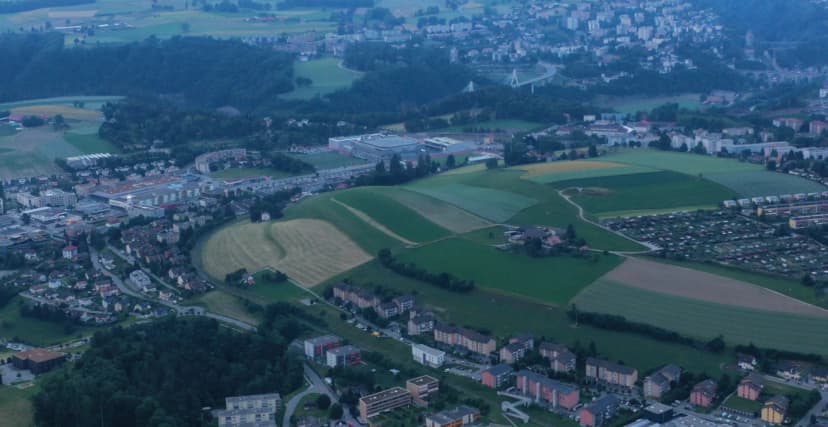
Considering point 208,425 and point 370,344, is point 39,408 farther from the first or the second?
point 370,344

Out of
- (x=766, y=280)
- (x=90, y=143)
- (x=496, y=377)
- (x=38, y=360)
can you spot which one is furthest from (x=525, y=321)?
(x=90, y=143)

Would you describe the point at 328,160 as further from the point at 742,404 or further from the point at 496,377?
the point at 742,404

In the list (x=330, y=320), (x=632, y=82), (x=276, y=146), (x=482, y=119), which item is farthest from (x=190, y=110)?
(x=330, y=320)

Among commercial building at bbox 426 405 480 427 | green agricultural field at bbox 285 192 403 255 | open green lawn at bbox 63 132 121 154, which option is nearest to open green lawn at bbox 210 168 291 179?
open green lawn at bbox 63 132 121 154

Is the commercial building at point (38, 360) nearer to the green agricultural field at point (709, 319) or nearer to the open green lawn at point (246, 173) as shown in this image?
the green agricultural field at point (709, 319)

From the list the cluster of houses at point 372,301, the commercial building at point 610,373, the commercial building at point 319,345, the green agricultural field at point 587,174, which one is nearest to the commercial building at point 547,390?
the commercial building at point 610,373

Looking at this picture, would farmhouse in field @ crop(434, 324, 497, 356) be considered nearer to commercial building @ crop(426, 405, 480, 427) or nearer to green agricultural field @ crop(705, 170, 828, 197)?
commercial building @ crop(426, 405, 480, 427)
